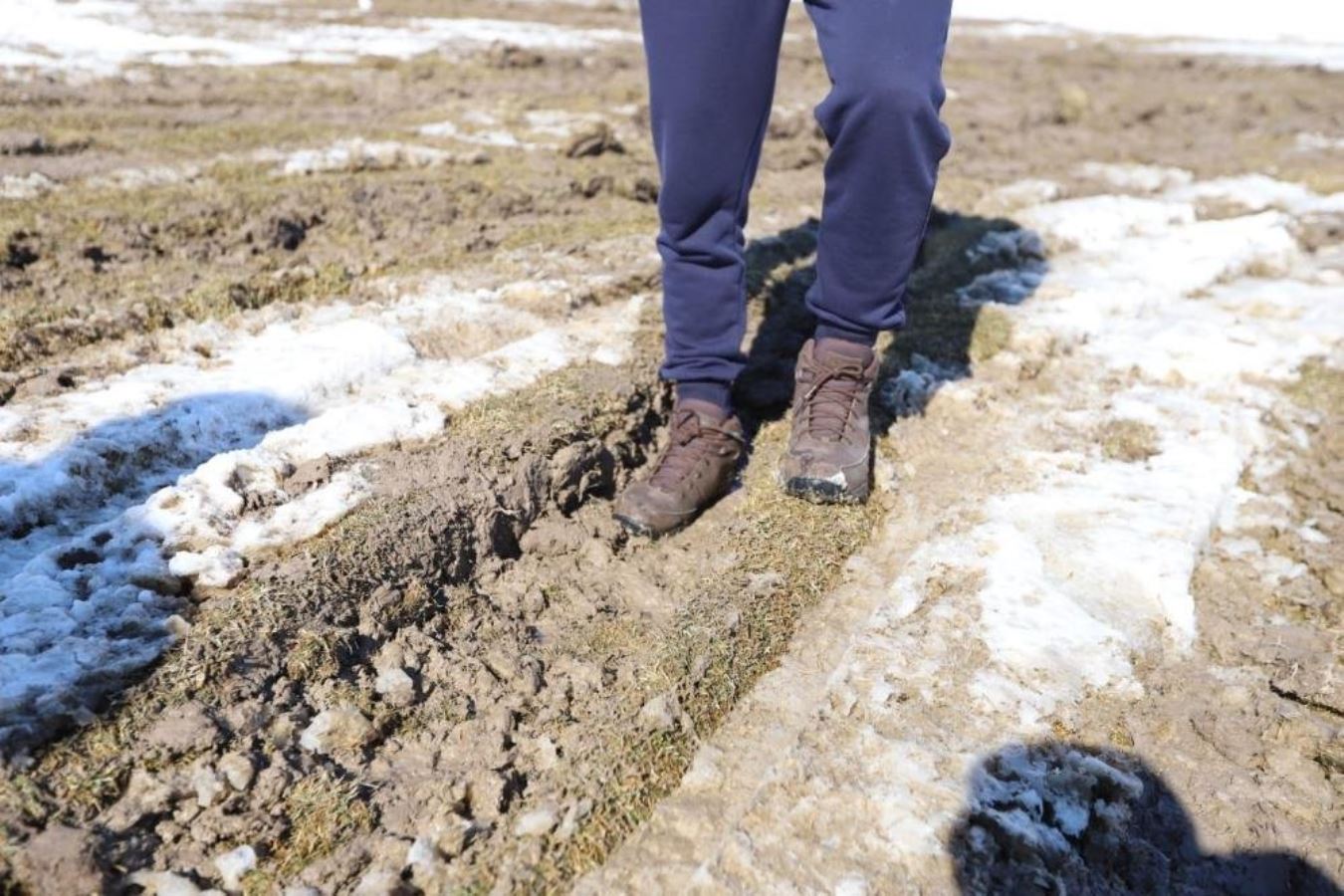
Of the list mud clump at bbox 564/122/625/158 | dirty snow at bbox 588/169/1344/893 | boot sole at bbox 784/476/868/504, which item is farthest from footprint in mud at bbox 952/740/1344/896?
mud clump at bbox 564/122/625/158

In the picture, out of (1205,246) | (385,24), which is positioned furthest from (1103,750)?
(385,24)

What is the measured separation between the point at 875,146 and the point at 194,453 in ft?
5.99

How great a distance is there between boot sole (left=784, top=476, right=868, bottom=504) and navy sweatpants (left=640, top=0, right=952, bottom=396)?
323mm

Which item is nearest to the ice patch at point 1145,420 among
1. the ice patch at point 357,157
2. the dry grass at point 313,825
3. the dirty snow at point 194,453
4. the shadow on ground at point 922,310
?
the shadow on ground at point 922,310

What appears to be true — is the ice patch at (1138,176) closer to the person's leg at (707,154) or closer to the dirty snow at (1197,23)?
the person's leg at (707,154)

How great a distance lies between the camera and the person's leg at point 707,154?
216 centimetres

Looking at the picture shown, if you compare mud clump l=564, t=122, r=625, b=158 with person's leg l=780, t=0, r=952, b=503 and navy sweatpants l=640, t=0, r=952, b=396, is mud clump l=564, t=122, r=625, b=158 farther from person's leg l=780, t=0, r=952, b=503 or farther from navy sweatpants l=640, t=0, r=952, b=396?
person's leg l=780, t=0, r=952, b=503

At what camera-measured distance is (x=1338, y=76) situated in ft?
36.7

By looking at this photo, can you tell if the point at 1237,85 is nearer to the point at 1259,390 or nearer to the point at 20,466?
the point at 1259,390

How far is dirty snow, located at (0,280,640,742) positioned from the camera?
5.89ft

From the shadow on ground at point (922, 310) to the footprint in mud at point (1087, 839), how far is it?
1339 mm

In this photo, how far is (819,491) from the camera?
2.42 meters

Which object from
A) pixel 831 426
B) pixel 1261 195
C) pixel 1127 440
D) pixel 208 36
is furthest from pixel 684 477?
pixel 208 36

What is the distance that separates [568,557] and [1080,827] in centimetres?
123
